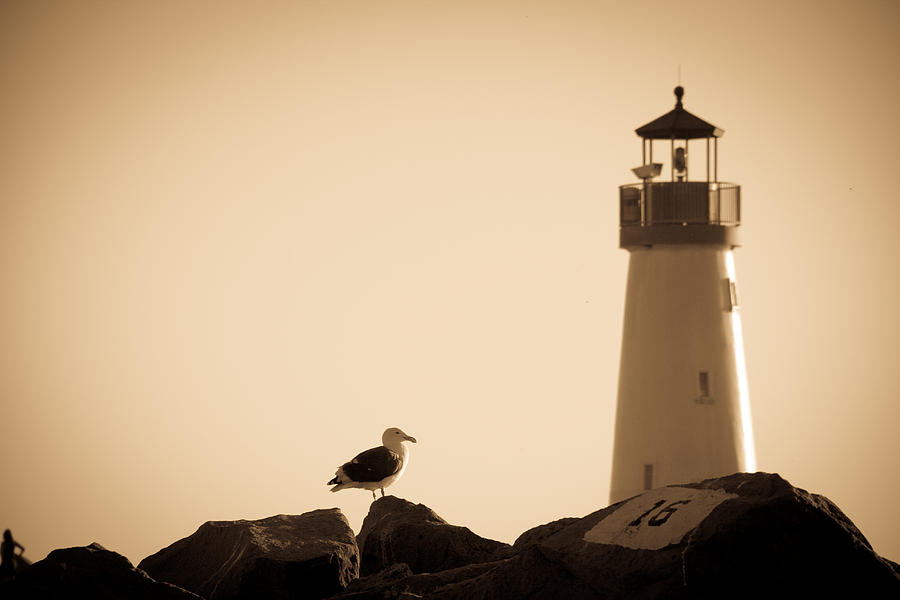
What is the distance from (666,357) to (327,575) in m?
10.7

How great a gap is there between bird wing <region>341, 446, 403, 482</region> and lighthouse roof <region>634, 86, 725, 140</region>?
9284 mm

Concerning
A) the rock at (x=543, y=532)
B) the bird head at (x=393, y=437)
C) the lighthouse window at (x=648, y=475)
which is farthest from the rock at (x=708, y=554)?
the lighthouse window at (x=648, y=475)

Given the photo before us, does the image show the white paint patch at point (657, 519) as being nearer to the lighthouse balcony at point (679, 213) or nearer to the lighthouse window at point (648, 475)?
the lighthouse window at point (648, 475)

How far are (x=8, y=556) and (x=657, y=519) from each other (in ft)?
13.3

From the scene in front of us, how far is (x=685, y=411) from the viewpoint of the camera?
1862cm

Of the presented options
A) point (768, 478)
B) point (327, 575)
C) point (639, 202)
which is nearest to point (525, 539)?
point (327, 575)

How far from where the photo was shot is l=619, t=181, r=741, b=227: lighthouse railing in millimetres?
19250

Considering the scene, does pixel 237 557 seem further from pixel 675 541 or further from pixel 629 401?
pixel 629 401

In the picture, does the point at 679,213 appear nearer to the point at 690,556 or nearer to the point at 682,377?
Result: the point at 682,377

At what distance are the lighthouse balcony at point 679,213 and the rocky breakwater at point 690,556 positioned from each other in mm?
10598

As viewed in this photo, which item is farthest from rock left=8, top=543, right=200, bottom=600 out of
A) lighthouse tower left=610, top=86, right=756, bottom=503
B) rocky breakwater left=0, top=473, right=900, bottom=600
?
lighthouse tower left=610, top=86, right=756, bottom=503

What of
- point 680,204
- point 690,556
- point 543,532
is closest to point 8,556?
point 543,532

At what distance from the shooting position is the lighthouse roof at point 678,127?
20250 millimetres

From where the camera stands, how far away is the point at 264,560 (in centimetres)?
896
